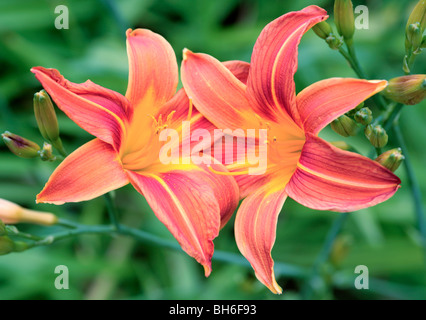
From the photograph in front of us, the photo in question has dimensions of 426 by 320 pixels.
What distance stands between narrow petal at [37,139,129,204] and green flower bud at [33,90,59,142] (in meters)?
0.18

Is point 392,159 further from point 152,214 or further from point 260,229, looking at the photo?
point 152,214

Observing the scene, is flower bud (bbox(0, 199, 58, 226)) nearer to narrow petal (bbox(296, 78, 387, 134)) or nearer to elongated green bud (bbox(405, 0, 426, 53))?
narrow petal (bbox(296, 78, 387, 134))

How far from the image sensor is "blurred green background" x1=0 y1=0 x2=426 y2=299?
188cm

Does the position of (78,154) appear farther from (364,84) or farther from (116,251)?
(116,251)

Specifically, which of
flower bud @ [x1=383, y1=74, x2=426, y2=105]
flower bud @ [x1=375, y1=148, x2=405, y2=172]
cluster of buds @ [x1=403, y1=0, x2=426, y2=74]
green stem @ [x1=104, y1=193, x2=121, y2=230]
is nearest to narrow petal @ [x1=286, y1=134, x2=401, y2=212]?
flower bud @ [x1=375, y1=148, x2=405, y2=172]

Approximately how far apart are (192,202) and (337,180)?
11.9 inches

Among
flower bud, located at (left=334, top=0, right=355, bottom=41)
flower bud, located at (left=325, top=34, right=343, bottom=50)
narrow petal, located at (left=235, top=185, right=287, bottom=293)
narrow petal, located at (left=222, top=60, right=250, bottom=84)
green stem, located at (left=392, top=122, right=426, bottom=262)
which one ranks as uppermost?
flower bud, located at (left=334, top=0, right=355, bottom=41)

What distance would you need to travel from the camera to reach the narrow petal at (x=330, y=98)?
34.2 inches

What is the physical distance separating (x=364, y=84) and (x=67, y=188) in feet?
2.07

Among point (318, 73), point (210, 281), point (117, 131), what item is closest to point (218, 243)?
point (210, 281)

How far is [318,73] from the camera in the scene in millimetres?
2152

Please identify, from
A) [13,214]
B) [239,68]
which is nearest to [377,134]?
[239,68]

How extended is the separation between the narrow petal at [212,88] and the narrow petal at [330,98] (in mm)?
167

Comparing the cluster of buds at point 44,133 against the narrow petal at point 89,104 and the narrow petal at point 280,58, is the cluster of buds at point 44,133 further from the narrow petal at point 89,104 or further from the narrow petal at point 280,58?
the narrow petal at point 280,58
